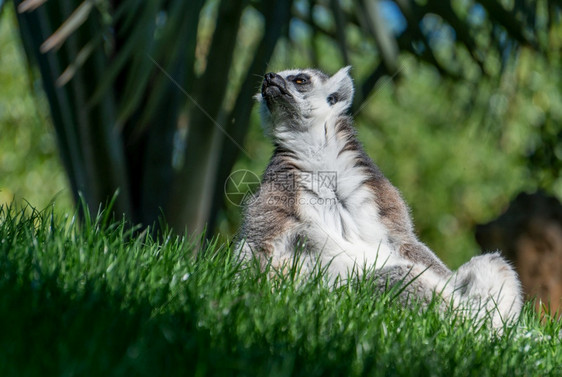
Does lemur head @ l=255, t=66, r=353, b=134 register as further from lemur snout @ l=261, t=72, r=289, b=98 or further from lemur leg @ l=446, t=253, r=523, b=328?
lemur leg @ l=446, t=253, r=523, b=328

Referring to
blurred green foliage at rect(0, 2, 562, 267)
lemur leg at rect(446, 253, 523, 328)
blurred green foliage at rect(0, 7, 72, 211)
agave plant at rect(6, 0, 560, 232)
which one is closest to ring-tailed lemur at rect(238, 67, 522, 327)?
lemur leg at rect(446, 253, 523, 328)

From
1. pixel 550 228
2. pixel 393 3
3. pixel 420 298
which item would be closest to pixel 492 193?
pixel 550 228

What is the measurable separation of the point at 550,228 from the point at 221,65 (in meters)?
2.68

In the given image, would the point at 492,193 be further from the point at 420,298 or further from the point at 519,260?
the point at 420,298

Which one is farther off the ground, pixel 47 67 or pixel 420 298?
pixel 47 67

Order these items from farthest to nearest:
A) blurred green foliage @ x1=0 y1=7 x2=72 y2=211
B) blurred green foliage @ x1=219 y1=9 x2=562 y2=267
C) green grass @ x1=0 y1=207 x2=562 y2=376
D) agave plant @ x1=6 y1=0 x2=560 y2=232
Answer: blurred green foliage @ x1=219 y1=9 x2=562 y2=267, blurred green foliage @ x1=0 y1=7 x2=72 y2=211, agave plant @ x1=6 y1=0 x2=560 y2=232, green grass @ x1=0 y1=207 x2=562 y2=376

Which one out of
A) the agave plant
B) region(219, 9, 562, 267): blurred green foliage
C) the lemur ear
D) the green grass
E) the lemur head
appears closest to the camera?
the green grass

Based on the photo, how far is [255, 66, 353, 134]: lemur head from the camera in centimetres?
360

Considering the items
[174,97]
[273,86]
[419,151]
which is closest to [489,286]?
[273,86]

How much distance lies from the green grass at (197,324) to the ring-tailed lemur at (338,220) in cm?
25

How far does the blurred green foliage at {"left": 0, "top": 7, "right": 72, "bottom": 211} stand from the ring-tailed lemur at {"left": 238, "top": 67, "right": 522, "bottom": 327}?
23.2 ft

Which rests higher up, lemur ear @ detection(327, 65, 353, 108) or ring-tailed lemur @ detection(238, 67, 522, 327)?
lemur ear @ detection(327, 65, 353, 108)

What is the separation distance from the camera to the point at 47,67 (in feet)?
15.8

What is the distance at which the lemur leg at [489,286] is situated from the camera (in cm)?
320
